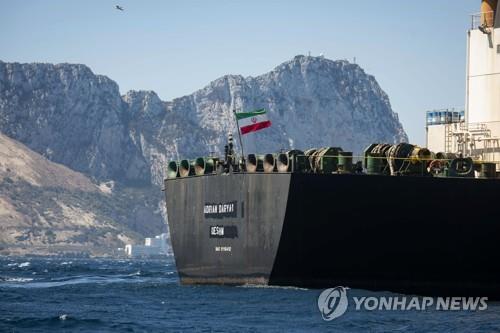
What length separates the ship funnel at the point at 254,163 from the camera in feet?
172

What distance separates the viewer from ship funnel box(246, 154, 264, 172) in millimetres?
52500

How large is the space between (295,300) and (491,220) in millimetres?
9022

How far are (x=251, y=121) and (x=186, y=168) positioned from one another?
19.5 feet

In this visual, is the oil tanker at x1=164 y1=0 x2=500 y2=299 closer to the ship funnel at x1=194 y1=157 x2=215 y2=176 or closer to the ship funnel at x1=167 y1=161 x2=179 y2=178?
the ship funnel at x1=194 y1=157 x2=215 y2=176

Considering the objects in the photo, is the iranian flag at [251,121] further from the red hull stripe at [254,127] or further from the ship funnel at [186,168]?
the ship funnel at [186,168]

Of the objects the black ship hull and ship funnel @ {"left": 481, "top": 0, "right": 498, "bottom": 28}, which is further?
ship funnel @ {"left": 481, "top": 0, "right": 498, "bottom": 28}

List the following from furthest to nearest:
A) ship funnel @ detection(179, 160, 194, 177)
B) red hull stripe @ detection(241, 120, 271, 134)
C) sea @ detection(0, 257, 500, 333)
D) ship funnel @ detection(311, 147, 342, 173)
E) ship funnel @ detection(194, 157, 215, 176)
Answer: ship funnel @ detection(179, 160, 194, 177), ship funnel @ detection(194, 157, 215, 176), red hull stripe @ detection(241, 120, 271, 134), ship funnel @ detection(311, 147, 342, 173), sea @ detection(0, 257, 500, 333)

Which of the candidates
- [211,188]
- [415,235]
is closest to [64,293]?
[211,188]

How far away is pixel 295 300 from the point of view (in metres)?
45.9

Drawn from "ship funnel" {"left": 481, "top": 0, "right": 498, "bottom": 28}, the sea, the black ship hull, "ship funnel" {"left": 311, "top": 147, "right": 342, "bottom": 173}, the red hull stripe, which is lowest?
the sea

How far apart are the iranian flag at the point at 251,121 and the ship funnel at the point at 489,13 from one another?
11315 millimetres

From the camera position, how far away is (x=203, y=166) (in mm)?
59375

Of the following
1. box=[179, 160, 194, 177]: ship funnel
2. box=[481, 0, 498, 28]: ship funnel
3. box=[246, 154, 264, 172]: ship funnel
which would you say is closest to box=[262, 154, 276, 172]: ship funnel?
box=[246, 154, 264, 172]: ship funnel

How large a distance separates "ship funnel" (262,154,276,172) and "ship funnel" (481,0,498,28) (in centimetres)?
1220
